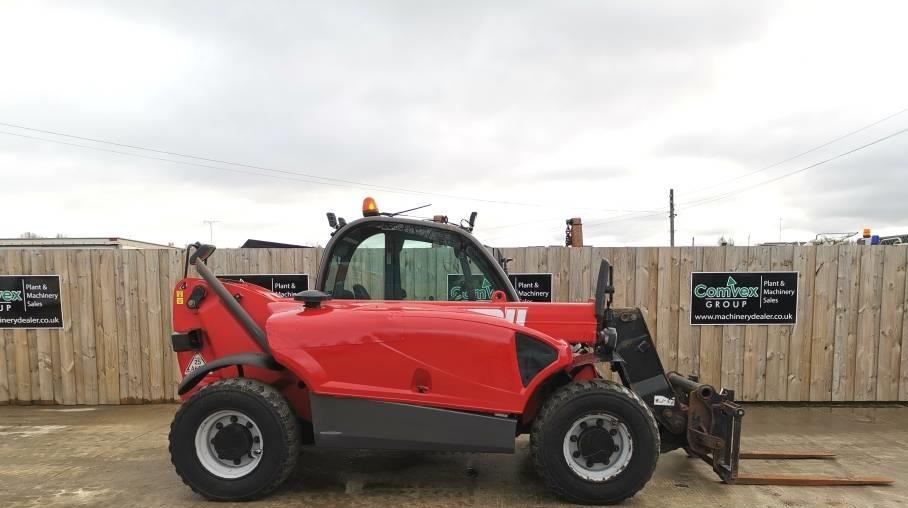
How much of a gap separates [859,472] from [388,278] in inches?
163

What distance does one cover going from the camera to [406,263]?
3.93m

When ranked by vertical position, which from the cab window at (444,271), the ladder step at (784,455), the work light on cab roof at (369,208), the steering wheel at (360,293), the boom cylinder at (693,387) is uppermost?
the work light on cab roof at (369,208)

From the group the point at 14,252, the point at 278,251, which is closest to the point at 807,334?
the point at 278,251

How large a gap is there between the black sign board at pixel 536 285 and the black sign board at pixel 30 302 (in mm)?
5646

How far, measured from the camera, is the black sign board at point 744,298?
5.77 meters

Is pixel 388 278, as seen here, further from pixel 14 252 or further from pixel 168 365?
pixel 14 252

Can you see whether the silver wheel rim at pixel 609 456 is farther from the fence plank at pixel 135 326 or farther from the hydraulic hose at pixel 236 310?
the fence plank at pixel 135 326

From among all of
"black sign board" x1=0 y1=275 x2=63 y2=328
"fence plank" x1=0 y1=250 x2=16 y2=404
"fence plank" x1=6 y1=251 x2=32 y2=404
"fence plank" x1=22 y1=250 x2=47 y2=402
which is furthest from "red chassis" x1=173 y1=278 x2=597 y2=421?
"fence plank" x1=0 y1=250 x2=16 y2=404

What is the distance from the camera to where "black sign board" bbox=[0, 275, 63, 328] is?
591cm

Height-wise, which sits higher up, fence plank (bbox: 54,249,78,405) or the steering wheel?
the steering wheel

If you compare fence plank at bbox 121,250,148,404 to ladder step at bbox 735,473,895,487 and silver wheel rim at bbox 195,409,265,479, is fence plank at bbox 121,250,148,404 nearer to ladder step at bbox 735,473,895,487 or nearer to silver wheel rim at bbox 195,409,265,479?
silver wheel rim at bbox 195,409,265,479

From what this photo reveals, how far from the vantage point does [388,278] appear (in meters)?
3.89

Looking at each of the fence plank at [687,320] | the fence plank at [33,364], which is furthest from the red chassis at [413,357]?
the fence plank at [33,364]

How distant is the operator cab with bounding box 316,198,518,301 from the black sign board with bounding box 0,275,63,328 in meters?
4.33
